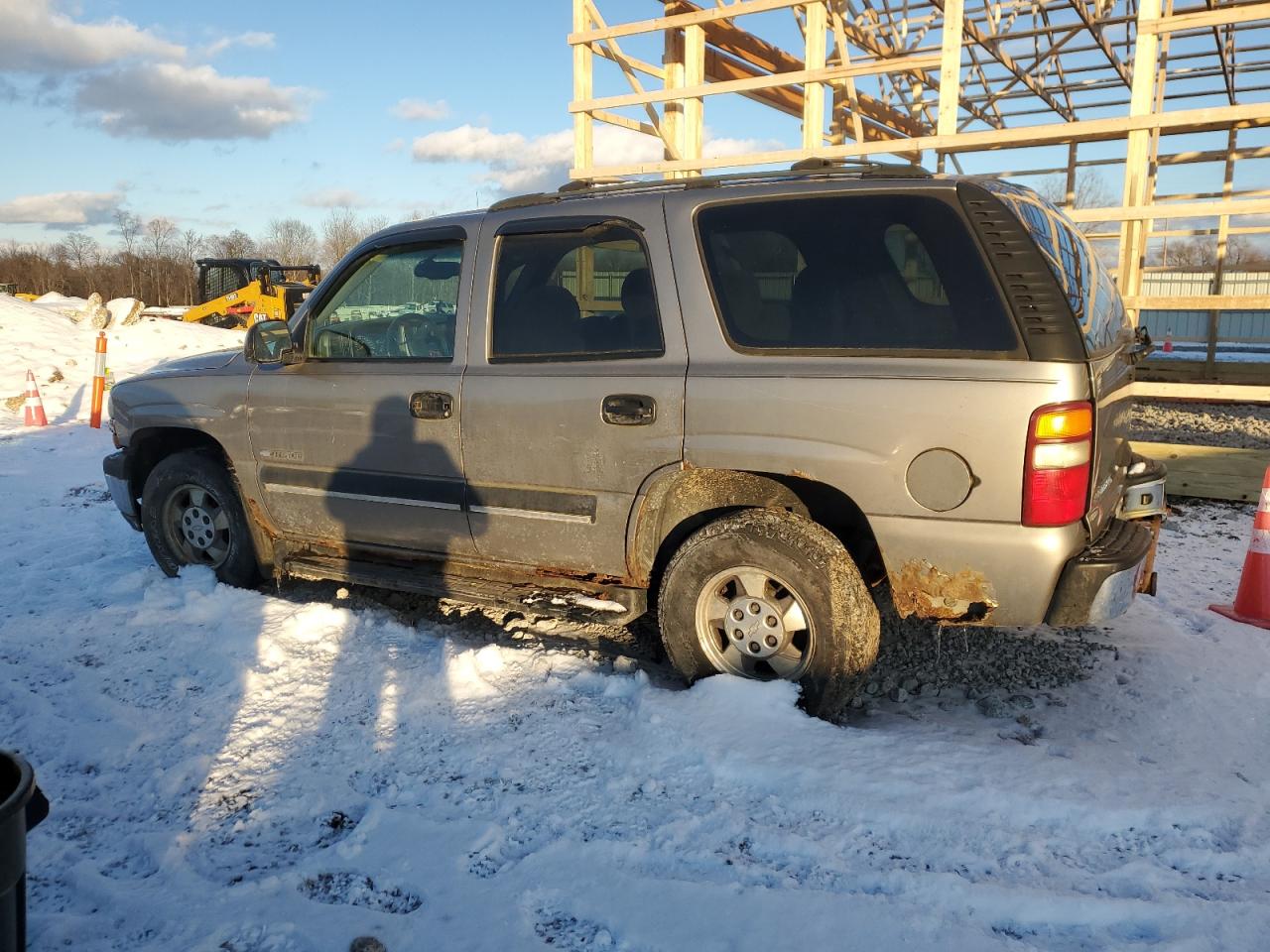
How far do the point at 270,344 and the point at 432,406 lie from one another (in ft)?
3.48

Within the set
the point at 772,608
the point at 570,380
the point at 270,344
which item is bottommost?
the point at 772,608

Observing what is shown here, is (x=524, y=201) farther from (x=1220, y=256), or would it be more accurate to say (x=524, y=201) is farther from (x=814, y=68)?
(x=1220, y=256)

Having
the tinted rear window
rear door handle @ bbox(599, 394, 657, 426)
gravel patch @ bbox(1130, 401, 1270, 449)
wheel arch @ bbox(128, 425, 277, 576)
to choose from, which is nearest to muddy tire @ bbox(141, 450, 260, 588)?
wheel arch @ bbox(128, 425, 277, 576)

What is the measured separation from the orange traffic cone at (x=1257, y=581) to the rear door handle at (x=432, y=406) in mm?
3931

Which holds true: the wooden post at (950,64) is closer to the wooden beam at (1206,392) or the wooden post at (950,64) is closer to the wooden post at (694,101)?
the wooden post at (694,101)

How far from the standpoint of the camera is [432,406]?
4.18 meters

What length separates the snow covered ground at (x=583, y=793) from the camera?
2510mm

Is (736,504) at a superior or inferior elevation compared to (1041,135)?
inferior

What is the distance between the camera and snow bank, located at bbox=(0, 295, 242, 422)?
13961 mm

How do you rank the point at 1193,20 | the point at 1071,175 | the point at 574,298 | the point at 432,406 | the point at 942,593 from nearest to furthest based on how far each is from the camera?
the point at 942,593 → the point at 574,298 → the point at 432,406 → the point at 1193,20 → the point at 1071,175

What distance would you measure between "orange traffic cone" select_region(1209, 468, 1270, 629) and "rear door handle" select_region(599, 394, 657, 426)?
3159mm

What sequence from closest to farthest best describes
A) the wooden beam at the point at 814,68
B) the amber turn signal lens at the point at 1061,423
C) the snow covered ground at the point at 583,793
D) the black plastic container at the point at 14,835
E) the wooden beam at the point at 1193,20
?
1. the black plastic container at the point at 14,835
2. the snow covered ground at the point at 583,793
3. the amber turn signal lens at the point at 1061,423
4. the wooden beam at the point at 1193,20
5. the wooden beam at the point at 814,68

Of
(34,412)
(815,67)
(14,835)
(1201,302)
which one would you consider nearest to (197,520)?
(14,835)

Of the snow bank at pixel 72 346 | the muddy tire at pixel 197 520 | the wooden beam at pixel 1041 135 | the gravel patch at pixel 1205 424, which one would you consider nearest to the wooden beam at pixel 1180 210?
the wooden beam at pixel 1041 135
